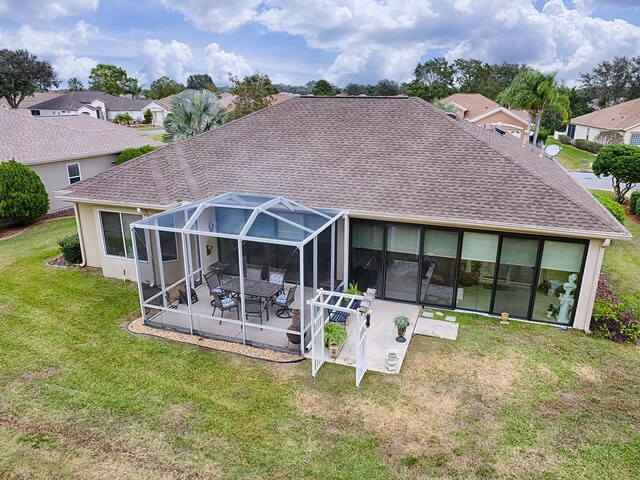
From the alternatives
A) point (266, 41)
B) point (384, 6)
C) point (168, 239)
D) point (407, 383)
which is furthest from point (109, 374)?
point (266, 41)

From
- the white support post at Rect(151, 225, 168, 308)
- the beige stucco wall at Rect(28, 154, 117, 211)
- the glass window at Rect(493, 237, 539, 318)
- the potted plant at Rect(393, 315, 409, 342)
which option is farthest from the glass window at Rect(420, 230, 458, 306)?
the beige stucco wall at Rect(28, 154, 117, 211)

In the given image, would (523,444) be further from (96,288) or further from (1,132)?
(1,132)

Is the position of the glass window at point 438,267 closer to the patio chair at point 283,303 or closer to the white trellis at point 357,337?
the white trellis at point 357,337

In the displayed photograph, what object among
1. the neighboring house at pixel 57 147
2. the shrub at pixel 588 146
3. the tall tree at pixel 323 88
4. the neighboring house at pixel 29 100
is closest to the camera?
the neighboring house at pixel 57 147

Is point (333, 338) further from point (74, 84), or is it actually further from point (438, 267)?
point (74, 84)

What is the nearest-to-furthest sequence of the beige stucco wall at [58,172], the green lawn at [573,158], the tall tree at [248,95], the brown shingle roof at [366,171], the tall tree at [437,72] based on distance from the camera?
the brown shingle roof at [366,171] → the beige stucco wall at [58,172] → the tall tree at [248,95] → the green lawn at [573,158] → the tall tree at [437,72]

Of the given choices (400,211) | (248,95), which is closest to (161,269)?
(400,211)

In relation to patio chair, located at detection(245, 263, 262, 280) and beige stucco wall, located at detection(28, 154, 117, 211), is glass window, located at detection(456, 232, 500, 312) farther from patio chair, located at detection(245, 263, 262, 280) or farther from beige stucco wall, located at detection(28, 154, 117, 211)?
beige stucco wall, located at detection(28, 154, 117, 211)

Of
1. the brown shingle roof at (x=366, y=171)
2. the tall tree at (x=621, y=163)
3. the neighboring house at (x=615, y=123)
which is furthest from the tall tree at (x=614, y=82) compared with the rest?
the brown shingle roof at (x=366, y=171)
